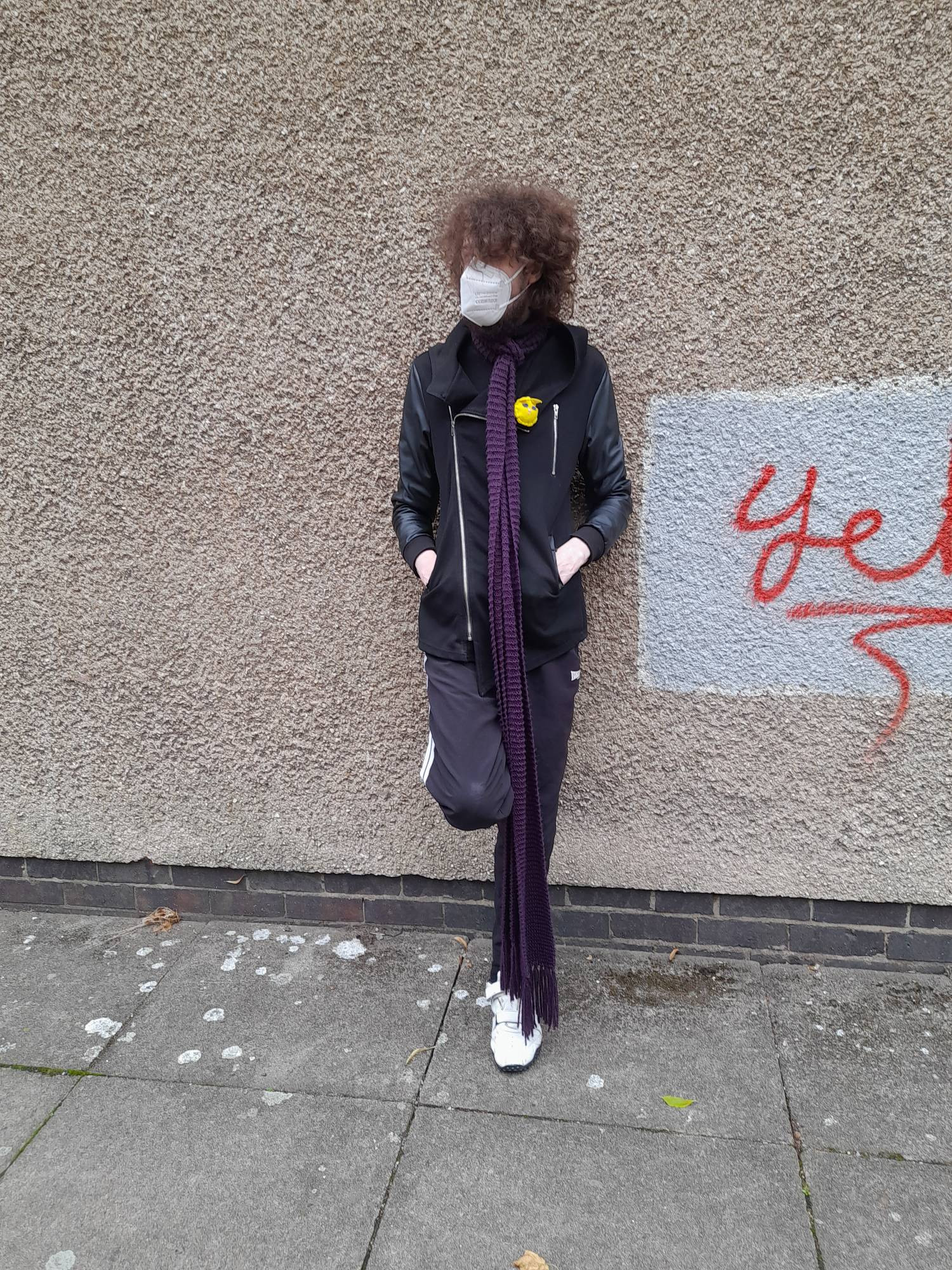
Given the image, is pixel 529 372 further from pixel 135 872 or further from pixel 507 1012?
pixel 135 872

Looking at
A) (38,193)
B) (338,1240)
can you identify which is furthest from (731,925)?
(38,193)

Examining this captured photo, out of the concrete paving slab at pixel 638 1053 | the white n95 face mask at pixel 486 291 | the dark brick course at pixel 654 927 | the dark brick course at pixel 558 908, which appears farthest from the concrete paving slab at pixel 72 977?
the white n95 face mask at pixel 486 291

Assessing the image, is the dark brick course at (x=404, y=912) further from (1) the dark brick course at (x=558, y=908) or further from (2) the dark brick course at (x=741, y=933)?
(2) the dark brick course at (x=741, y=933)

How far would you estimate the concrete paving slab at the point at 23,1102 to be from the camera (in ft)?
6.89

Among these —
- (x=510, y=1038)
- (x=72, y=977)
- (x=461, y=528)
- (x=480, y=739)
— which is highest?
(x=461, y=528)

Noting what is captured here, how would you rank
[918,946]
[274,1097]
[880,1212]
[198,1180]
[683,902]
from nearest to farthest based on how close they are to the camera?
[880,1212], [198,1180], [274,1097], [918,946], [683,902]

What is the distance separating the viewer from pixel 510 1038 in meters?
2.29

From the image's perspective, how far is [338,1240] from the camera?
1803 millimetres

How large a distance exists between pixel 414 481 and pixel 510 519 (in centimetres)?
36

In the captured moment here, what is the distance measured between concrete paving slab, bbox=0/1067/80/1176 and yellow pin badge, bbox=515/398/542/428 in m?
2.18

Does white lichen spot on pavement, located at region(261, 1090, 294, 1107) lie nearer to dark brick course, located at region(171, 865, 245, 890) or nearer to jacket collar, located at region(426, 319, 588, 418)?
dark brick course, located at region(171, 865, 245, 890)

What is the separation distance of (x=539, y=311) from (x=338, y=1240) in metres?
2.21

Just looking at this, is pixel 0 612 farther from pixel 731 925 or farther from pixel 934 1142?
pixel 934 1142

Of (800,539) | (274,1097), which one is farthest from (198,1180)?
(800,539)
